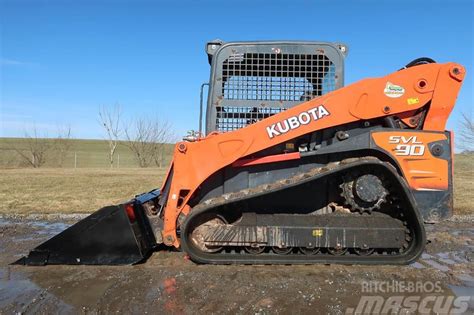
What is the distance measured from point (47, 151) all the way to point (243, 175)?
1789 inches


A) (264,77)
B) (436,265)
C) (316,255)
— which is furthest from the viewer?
(264,77)

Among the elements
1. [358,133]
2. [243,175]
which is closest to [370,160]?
[358,133]

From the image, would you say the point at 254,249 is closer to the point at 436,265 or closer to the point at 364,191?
the point at 364,191

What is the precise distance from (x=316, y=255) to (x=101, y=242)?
93.5 inches

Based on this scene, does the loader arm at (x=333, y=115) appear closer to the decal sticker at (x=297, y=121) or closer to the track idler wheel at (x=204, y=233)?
the decal sticker at (x=297, y=121)

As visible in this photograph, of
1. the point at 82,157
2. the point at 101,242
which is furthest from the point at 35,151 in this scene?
the point at 101,242

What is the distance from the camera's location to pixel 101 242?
4691 millimetres

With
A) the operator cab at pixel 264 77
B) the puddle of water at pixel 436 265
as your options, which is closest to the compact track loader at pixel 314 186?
the puddle of water at pixel 436 265

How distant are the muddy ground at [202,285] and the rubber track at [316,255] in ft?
0.33

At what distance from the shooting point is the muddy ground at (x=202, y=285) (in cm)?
361

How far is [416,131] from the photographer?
4477mm

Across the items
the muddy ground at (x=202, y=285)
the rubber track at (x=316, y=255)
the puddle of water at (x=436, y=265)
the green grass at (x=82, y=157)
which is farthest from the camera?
the green grass at (x=82, y=157)

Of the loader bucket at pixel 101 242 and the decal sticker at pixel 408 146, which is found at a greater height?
the decal sticker at pixel 408 146

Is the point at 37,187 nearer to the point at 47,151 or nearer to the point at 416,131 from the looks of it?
the point at 416,131
